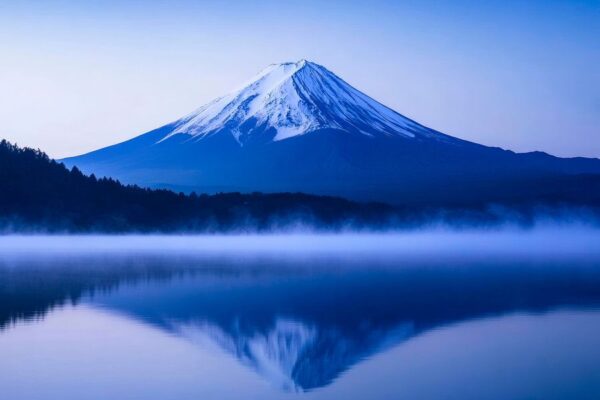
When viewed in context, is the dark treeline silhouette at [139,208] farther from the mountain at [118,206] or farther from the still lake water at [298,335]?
the still lake water at [298,335]

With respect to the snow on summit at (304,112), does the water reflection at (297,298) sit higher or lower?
lower

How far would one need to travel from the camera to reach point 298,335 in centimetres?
1502

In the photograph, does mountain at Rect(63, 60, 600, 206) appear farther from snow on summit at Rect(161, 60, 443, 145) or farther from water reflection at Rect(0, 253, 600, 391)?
water reflection at Rect(0, 253, 600, 391)

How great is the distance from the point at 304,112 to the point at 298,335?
316ft

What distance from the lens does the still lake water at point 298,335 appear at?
438 inches

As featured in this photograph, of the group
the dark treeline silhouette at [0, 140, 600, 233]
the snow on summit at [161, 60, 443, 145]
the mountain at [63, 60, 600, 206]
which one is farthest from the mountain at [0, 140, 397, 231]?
the snow on summit at [161, 60, 443, 145]

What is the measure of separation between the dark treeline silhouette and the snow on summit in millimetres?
26602

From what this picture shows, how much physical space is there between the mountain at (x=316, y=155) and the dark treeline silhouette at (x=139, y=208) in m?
16.6

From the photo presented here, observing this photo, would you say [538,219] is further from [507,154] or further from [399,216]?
[507,154]

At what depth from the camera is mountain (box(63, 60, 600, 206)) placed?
9800 centimetres

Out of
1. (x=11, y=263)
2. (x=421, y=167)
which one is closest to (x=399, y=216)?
(x=421, y=167)

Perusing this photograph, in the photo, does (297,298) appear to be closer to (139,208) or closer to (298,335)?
(298,335)

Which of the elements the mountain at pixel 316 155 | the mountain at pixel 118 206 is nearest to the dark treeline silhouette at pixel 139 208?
the mountain at pixel 118 206

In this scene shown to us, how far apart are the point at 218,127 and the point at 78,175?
173 feet
